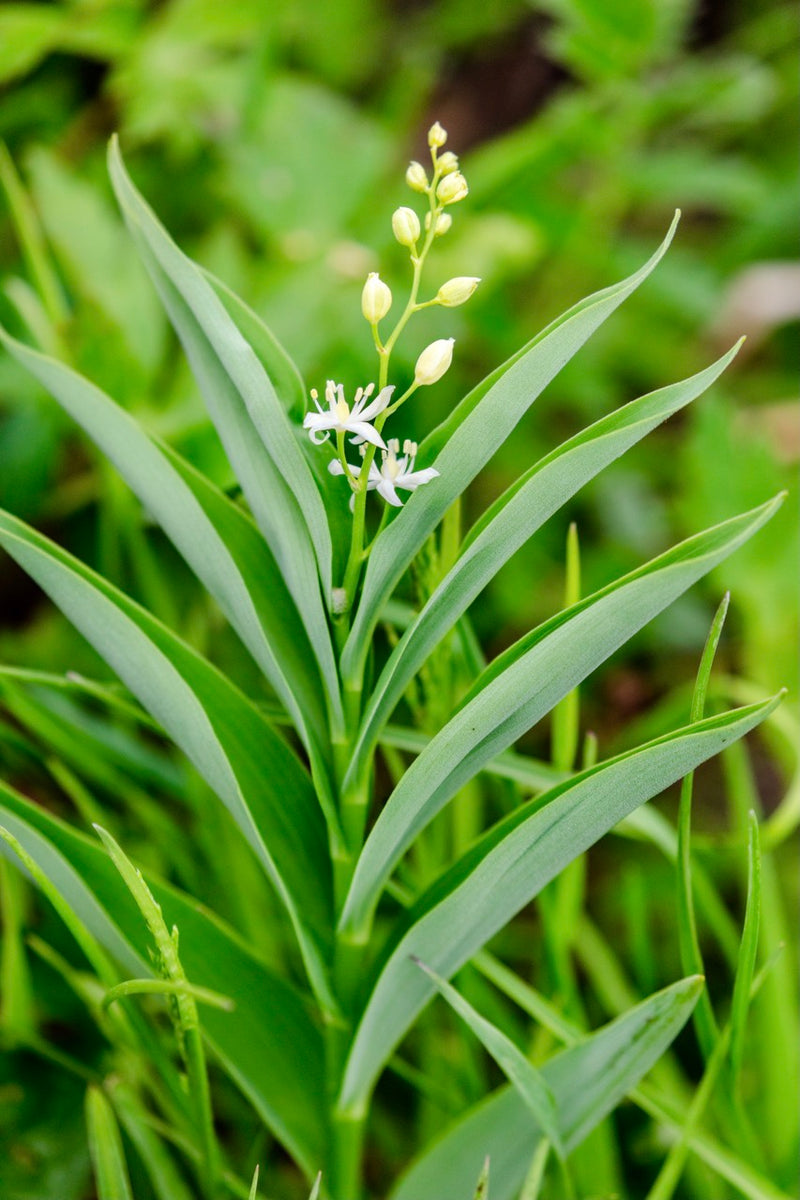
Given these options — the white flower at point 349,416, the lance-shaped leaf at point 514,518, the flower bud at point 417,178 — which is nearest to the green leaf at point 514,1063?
the lance-shaped leaf at point 514,518

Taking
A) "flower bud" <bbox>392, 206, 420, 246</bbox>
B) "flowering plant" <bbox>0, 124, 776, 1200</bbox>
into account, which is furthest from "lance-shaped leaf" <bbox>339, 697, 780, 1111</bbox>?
"flower bud" <bbox>392, 206, 420, 246</bbox>

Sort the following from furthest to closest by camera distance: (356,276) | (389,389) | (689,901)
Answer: (356,276) < (689,901) < (389,389)

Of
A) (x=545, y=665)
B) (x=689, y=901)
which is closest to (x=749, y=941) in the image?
(x=689, y=901)

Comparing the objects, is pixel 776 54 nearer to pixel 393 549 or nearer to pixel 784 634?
pixel 784 634

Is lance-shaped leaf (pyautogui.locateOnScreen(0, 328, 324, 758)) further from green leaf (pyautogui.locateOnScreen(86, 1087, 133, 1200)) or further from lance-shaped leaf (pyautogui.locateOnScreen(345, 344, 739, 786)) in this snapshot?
green leaf (pyautogui.locateOnScreen(86, 1087, 133, 1200))

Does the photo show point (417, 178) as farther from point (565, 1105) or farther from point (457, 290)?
point (565, 1105)

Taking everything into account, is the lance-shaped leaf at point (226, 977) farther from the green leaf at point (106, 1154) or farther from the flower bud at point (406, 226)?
the flower bud at point (406, 226)

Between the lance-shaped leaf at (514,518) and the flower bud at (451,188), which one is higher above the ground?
the flower bud at (451,188)
